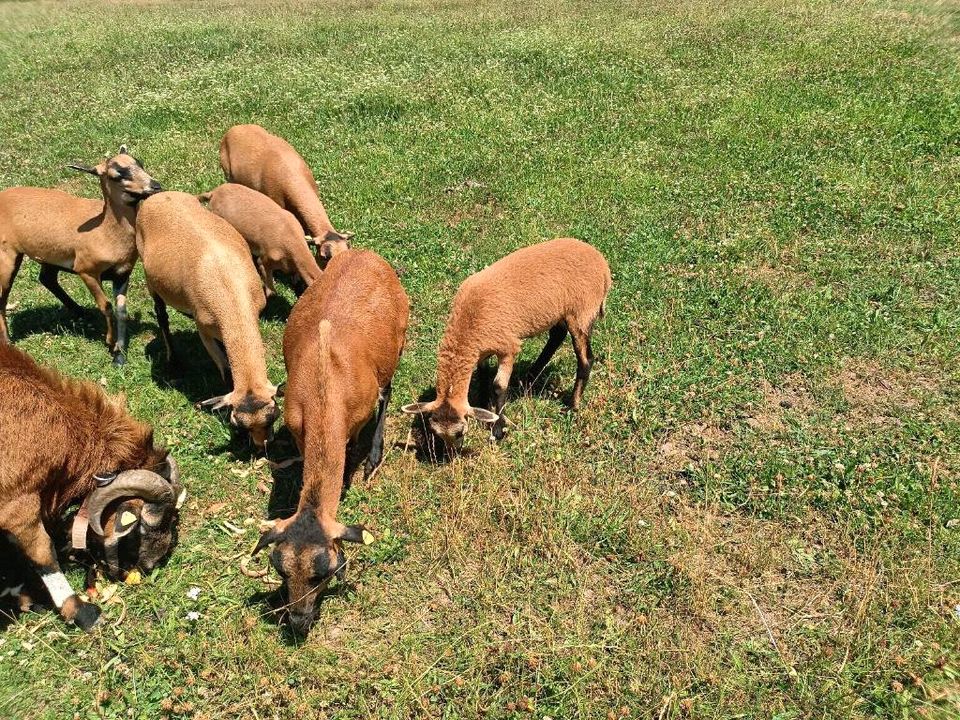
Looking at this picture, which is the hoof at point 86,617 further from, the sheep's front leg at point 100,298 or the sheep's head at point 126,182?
A: the sheep's head at point 126,182

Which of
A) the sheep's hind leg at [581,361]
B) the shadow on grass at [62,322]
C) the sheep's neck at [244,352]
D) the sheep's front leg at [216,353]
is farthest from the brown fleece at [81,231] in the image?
the sheep's hind leg at [581,361]

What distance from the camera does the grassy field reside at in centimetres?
532

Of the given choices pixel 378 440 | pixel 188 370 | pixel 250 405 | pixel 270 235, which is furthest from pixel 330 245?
pixel 378 440

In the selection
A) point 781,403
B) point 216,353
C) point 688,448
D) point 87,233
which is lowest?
point 688,448

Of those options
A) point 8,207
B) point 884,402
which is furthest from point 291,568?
point 8,207

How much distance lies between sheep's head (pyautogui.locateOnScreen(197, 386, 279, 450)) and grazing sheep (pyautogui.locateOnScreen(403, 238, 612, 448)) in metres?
1.35

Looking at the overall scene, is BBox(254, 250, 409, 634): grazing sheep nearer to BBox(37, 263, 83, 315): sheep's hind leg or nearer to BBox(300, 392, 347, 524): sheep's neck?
BBox(300, 392, 347, 524): sheep's neck

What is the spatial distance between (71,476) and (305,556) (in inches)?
95.6

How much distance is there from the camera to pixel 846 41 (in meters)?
18.2

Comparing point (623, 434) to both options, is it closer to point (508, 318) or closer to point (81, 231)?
point (508, 318)

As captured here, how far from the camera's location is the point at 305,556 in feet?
17.1

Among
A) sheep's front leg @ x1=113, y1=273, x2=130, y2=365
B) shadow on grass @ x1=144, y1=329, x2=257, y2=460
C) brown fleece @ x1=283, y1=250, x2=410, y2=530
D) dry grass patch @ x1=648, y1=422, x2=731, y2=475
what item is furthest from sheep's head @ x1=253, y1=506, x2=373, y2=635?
sheep's front leg @ x1=113, y1=273, x2=130, y2=365

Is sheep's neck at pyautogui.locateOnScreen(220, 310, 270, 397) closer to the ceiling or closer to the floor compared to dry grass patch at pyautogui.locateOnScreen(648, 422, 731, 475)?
closer to the ceiling

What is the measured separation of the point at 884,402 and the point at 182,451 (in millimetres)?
7674
